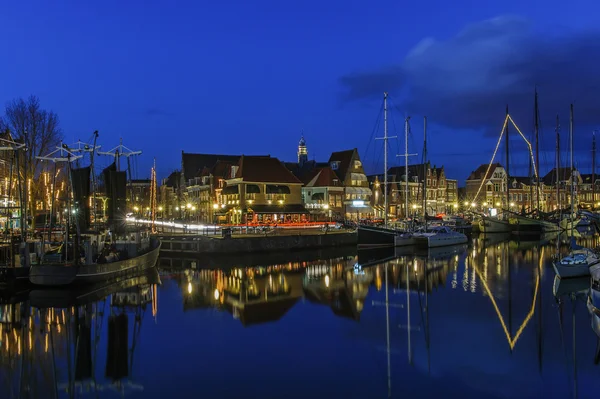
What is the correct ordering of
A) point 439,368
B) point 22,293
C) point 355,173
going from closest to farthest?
point 439,368, point 22,293, point 355,173

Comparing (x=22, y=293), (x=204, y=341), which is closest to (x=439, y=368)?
(x=204, y=341)

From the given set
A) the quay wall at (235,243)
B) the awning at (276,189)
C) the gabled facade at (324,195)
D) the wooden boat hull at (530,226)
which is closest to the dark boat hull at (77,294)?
the quay wall at (235,243)

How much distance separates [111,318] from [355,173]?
211 ft

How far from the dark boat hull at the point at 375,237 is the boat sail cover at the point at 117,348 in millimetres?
33761

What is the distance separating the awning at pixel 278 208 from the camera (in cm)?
7085

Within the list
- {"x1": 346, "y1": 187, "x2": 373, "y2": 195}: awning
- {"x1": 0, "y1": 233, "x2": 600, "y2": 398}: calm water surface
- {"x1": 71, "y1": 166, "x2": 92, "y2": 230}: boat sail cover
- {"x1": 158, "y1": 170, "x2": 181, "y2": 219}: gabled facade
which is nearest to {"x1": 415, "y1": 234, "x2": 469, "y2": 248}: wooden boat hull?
{"x1": 0, "y1": 233, "x2": 600, "y2": 398}: calm water surface

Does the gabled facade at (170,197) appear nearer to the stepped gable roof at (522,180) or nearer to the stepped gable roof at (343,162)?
the stepped gable roof at (343,162)

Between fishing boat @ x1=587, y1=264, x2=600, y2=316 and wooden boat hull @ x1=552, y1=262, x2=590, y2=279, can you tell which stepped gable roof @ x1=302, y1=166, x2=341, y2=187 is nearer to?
wooden boat hull @ x1=552, y1=262, x2=590, y2=279

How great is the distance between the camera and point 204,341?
1886cm

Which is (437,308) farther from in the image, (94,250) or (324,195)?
(324,195)

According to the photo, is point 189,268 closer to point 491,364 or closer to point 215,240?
point 215,240

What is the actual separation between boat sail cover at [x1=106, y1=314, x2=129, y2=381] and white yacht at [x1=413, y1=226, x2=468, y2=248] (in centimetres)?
3878

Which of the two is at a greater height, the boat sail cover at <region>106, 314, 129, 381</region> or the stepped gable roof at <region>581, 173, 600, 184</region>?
the stepped gable roof at <region>581, 173, 600, 184</region>

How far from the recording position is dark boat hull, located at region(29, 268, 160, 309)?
2500 cm
